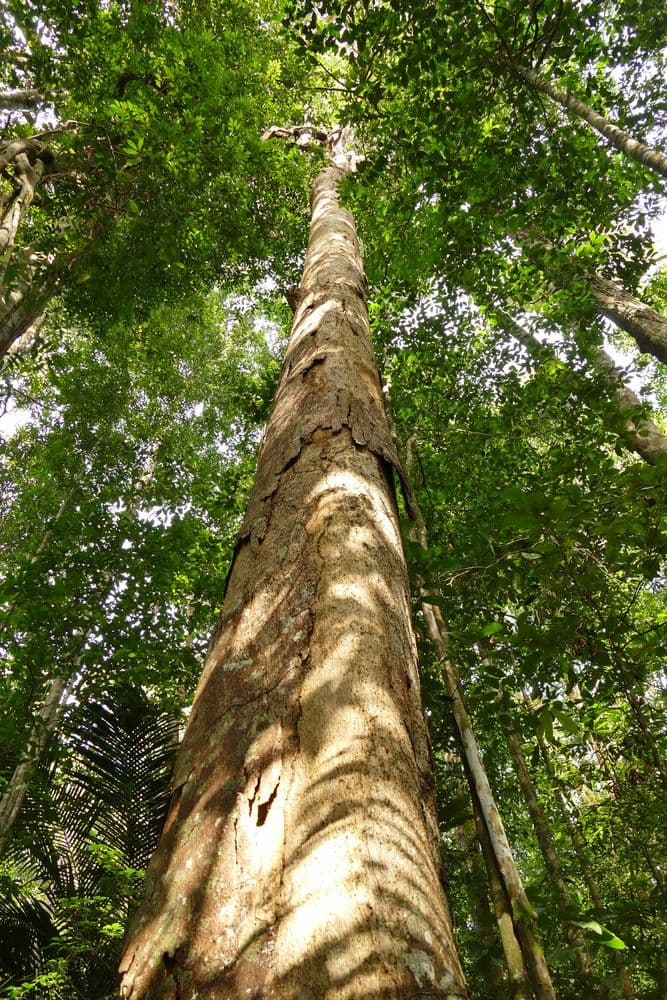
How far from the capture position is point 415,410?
17.9 feet

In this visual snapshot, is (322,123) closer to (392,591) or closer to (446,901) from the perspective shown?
(392,591)

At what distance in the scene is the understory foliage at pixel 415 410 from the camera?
7.95ft

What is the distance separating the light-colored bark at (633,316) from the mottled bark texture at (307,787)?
268 inches

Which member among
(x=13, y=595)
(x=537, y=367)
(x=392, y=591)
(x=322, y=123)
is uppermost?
(x=322, y=123)

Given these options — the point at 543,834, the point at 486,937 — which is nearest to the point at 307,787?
the point at 486,937

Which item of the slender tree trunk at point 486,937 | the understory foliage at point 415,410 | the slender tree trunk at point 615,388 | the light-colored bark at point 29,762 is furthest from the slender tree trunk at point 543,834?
the light-colored bark at point 29,762

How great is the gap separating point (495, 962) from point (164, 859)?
10.4 ft

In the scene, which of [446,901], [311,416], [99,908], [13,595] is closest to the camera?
[446,901]

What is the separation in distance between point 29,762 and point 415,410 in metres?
5.00

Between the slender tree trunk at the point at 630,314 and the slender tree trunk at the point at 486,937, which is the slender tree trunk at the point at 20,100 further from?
the slender tree trunk at the point at 486,937

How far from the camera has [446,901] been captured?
0.78m

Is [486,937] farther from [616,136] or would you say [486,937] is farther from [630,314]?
[616,136]

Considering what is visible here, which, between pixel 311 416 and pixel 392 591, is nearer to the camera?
pixel 392 591

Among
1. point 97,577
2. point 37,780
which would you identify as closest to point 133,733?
point 37,780
